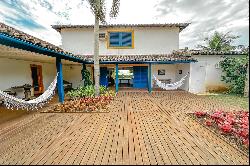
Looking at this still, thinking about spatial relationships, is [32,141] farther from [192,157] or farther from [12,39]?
[192,157]

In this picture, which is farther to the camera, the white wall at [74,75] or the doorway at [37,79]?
the white wall at [74,75]

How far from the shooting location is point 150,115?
226 inches

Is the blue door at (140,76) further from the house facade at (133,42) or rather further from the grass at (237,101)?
the grass at (237,101)

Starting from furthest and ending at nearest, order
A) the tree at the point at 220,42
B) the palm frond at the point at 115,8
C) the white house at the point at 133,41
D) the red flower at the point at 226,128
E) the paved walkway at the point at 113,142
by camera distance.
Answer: the tree at the point at 220,42 < the white house at the point at 133,41 < the palm frond at the point at 115,8 < the red flower at the point at 226,128 < the paved walkway at the point at 113,142

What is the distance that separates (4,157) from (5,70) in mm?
6735

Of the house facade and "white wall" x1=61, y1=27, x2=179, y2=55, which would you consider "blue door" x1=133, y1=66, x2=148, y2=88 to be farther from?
"white wall" x1=61, y1=27, x2=179, y2=55

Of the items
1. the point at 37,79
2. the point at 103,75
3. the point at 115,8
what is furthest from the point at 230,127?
the point at 37,79

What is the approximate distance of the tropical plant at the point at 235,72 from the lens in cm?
987

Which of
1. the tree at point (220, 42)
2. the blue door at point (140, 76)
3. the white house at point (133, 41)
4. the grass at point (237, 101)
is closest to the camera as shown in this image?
the grass at point (237, 101)

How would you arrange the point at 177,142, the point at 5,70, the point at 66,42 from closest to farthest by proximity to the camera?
the point at 177,142, the point at 5,70, the point at 66,42

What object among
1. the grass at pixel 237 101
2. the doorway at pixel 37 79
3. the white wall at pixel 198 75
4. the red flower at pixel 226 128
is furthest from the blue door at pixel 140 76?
the red flower at pixel 226 128

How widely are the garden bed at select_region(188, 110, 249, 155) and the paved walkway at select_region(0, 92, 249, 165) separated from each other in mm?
181

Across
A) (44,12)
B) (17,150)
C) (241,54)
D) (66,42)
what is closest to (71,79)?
(66,42)

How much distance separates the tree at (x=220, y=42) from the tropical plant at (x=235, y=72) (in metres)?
10.3
